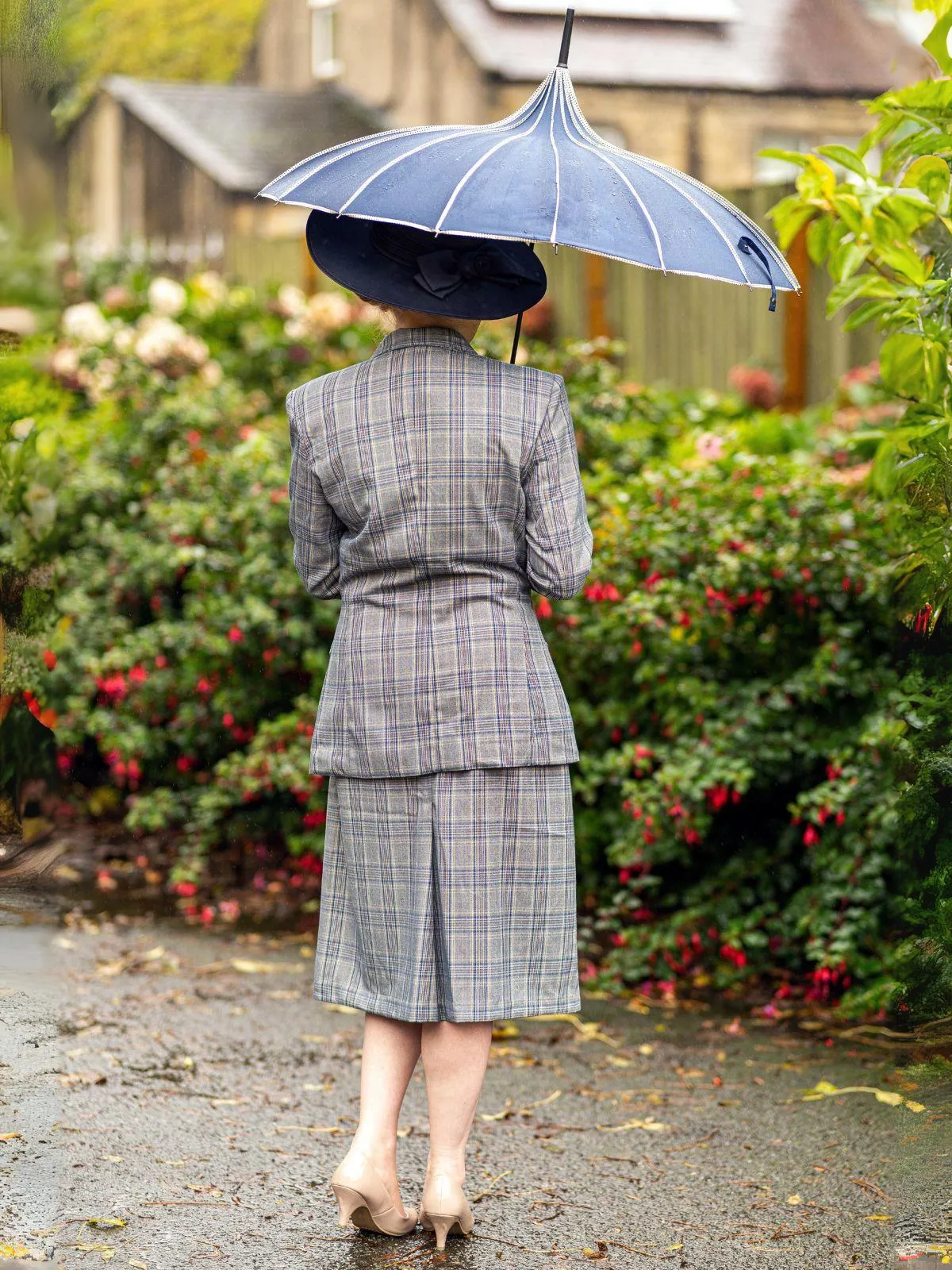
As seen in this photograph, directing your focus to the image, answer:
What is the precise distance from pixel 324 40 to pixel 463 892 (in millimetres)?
13785

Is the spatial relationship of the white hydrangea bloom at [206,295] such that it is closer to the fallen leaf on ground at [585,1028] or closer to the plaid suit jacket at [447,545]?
the fallen leaf on ground at [585,1028]

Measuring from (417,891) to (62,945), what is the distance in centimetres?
238

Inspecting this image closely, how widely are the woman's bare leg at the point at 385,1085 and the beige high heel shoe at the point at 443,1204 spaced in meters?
0.07

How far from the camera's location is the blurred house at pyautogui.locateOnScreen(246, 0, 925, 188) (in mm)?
12312

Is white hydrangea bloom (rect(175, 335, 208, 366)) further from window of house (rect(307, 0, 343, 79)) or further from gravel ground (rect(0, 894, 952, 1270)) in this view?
window of house (rect(307, 0, 343, 79))

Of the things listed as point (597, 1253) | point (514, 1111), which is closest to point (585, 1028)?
point (514, 1111)

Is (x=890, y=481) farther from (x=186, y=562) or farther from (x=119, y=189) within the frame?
(x=119, y=189)

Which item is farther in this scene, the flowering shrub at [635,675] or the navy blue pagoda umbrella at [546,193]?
the flowering shrub at [635,675]

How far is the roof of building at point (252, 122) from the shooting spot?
46.9 ft

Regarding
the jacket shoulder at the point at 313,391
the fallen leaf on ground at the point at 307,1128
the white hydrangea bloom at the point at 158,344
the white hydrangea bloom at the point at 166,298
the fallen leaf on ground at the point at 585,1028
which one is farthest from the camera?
the white hydrangea bloom at the point at 166,298

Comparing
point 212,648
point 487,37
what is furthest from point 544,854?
point 487,37

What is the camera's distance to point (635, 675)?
4727 millimetres

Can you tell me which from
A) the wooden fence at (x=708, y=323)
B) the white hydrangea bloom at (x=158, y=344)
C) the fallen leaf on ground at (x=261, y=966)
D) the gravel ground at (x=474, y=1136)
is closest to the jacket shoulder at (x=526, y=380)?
the gravel ground at (x=474, y=1136)

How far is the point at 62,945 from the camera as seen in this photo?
15.7ft
